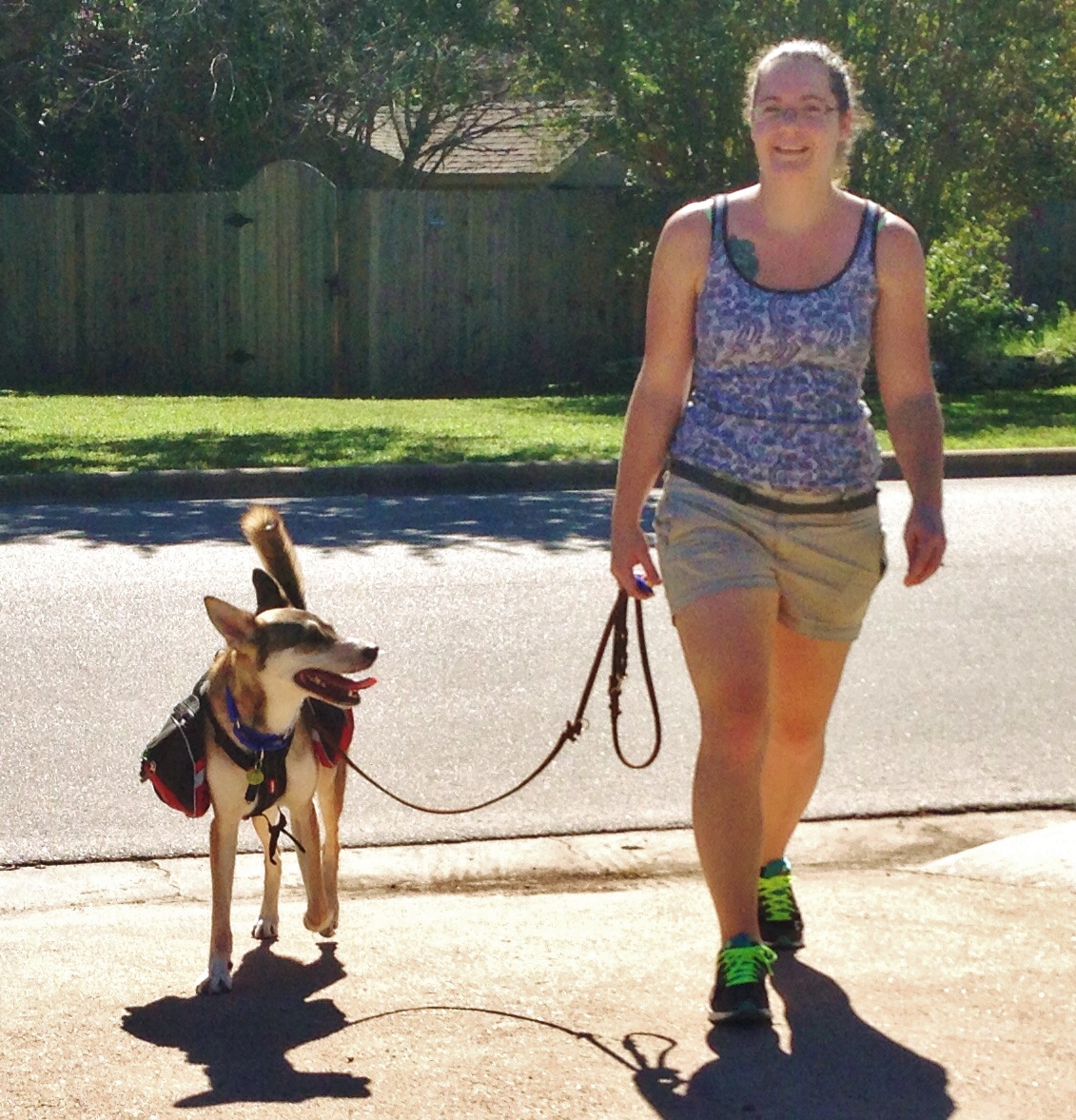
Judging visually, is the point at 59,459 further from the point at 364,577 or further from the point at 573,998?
the point at 573,998

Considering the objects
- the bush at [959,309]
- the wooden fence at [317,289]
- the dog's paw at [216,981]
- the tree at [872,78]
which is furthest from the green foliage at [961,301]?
the dog's paw at [216,981]

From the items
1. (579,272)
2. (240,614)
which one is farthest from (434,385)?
(240,614)

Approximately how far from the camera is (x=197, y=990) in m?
4.41

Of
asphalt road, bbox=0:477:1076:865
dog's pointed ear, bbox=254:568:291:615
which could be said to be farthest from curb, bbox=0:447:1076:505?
dog's pointed ear, bbox=254:568:291:615

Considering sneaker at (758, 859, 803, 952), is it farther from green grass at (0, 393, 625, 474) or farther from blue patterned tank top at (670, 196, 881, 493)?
green grass at (0, 393, 625, 474)

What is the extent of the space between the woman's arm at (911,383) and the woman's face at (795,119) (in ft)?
0.71

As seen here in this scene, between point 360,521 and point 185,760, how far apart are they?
655 centimetres

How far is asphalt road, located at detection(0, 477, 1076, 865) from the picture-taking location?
6.16 metres

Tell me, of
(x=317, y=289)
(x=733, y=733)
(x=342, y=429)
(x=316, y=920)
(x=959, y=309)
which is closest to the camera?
(x=733, y=733)

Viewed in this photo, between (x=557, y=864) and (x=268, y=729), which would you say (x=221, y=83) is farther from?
(x=268, y=729)

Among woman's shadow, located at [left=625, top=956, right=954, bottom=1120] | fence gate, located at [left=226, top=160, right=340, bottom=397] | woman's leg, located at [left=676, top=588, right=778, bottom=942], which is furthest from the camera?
fence gate, located at [left=226, top=160, right=340, bottom=397]

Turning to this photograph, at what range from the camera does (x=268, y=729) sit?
457cm

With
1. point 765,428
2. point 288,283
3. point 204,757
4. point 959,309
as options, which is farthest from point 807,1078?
point 288,283

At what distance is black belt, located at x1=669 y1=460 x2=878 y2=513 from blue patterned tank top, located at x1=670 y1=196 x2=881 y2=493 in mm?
20
